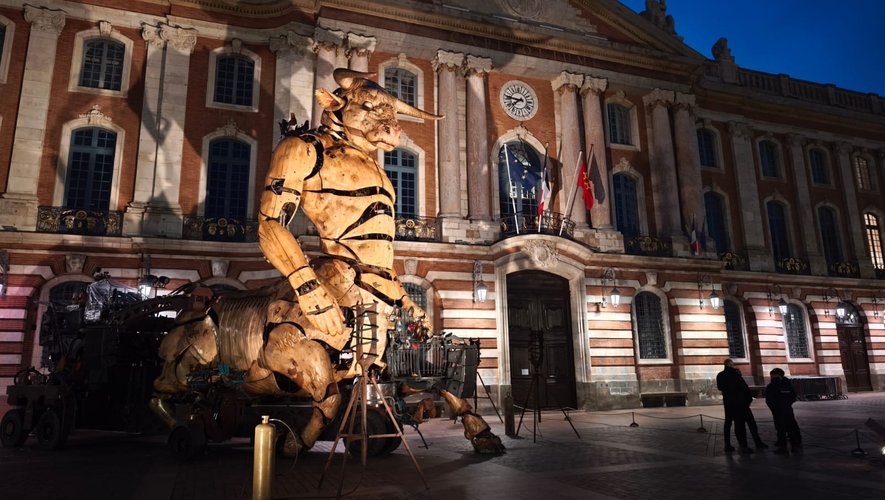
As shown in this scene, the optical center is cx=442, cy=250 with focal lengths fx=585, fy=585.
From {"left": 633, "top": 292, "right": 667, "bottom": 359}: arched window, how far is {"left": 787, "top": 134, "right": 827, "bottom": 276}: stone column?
32.1ft

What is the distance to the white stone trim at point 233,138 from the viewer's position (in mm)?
18266

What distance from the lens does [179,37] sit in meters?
18.8

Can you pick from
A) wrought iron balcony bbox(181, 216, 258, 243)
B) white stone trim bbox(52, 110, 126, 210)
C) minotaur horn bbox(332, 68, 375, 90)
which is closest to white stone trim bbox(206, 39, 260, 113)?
white stone trim bbox(52, 110, 126, 210)

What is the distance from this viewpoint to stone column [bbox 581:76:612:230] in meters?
20.9

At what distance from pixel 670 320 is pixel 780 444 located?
41.9 feet

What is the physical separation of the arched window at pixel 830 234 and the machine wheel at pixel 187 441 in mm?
28763

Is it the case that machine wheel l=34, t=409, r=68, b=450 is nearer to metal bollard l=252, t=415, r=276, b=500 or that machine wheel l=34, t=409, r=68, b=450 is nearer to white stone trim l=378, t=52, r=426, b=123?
metal bollard l=252, t=415, r=276, b=500

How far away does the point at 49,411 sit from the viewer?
30.3ft

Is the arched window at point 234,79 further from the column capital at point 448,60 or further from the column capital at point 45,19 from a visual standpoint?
the column capital at point 448,60

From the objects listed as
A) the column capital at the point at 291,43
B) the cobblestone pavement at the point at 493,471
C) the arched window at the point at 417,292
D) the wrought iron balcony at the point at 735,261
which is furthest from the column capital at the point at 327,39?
the wrought iron balcony at the point at 735,261

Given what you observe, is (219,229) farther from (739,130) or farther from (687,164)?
(739,130)

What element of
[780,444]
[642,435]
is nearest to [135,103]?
[642,435]

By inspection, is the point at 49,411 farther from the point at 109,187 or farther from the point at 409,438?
the point at 109,187

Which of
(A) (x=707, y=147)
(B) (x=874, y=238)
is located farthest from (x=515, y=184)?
(B) (x=874, y=238)
